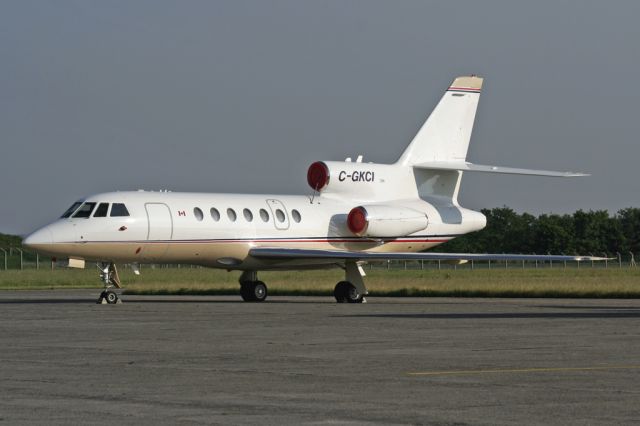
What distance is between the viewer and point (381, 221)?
38.1 meters

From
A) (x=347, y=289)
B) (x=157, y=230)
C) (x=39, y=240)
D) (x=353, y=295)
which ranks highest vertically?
(x=157, y=230)

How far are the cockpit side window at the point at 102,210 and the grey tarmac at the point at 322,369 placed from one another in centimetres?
780

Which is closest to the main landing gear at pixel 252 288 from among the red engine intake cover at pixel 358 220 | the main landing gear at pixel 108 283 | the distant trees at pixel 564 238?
the red engine intake cover at pixel 358 220

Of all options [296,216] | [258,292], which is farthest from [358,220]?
[258,292]

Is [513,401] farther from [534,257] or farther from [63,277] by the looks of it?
[63,277]

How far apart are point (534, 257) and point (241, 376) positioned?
20.6 meters

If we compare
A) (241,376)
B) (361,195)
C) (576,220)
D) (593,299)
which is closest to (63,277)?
(361,195)

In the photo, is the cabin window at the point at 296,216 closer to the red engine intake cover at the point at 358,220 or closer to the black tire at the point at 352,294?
the red engine intake cover at the point at 358,220

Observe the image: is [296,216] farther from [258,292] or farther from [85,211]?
[85,211]

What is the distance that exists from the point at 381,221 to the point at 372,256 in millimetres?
3405

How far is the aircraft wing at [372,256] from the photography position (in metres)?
34.2

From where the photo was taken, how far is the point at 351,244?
38.8 metres

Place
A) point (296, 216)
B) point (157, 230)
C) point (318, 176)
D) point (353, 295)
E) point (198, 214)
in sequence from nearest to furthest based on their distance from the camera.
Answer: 1. point (157, 230)
2. point (198, 214)
3. point (353, 295)
4. point (296, 216)
5. point (318, 176)

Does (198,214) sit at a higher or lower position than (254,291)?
A: higher
